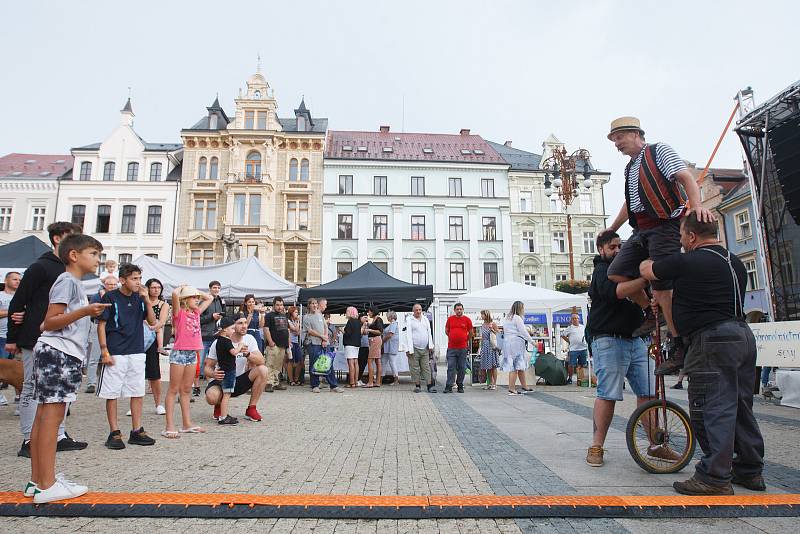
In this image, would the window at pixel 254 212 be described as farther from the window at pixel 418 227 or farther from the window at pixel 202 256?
the window at pixel 418 227

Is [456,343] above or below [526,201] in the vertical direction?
below

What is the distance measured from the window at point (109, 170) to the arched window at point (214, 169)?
738 cm

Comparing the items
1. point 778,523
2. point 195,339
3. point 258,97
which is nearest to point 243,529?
point 778,523

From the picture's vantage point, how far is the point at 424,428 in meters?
6.27

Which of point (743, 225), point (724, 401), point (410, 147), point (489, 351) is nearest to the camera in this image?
point (724, 401)

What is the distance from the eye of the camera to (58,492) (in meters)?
3.06

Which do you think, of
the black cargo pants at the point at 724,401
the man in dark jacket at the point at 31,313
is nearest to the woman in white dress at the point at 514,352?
the black cargo pants at the point at 724,401

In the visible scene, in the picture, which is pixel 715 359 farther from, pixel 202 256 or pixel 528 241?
pixel 202 256

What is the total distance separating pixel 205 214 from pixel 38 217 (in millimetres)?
12431

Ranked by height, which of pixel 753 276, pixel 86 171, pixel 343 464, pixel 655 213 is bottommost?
pixel 343 464

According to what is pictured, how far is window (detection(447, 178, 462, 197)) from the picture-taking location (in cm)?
3988

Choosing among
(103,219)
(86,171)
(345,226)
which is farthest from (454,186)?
(86,171)

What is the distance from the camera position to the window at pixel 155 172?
127ft

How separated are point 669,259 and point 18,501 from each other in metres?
4.51
